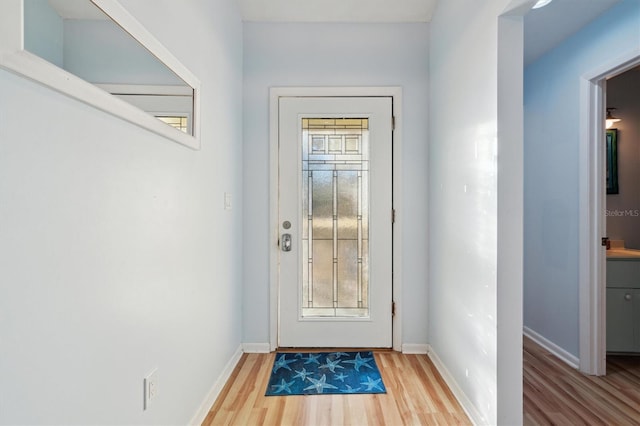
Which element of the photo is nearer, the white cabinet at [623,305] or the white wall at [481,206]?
the white wall at [481,206]

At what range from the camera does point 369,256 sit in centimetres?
267

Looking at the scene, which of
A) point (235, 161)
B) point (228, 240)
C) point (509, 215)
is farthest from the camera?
point (235, 161)

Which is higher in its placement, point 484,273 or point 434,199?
point 434,199

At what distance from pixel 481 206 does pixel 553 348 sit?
1.76 meters

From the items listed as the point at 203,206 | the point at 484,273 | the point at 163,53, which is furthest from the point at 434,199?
the point at 163,53

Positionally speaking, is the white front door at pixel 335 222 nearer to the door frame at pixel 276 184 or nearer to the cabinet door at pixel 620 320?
the door frame at pixel 276 184

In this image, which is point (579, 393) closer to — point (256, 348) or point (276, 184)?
point (256, 348)

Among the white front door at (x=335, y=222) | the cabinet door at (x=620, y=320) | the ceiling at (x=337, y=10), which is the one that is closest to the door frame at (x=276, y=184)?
the white front door at (x=335, y=222)

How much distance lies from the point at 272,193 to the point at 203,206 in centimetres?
86

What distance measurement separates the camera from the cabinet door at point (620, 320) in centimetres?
249

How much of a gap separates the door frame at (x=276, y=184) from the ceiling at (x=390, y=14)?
0.53 m

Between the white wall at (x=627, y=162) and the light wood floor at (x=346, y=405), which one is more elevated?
the white wall at (x=627, y=162)

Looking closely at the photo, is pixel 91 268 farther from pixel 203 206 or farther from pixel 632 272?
pixel 632 272

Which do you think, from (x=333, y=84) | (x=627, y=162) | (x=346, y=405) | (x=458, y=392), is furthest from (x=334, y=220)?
(x=627, y=162)
